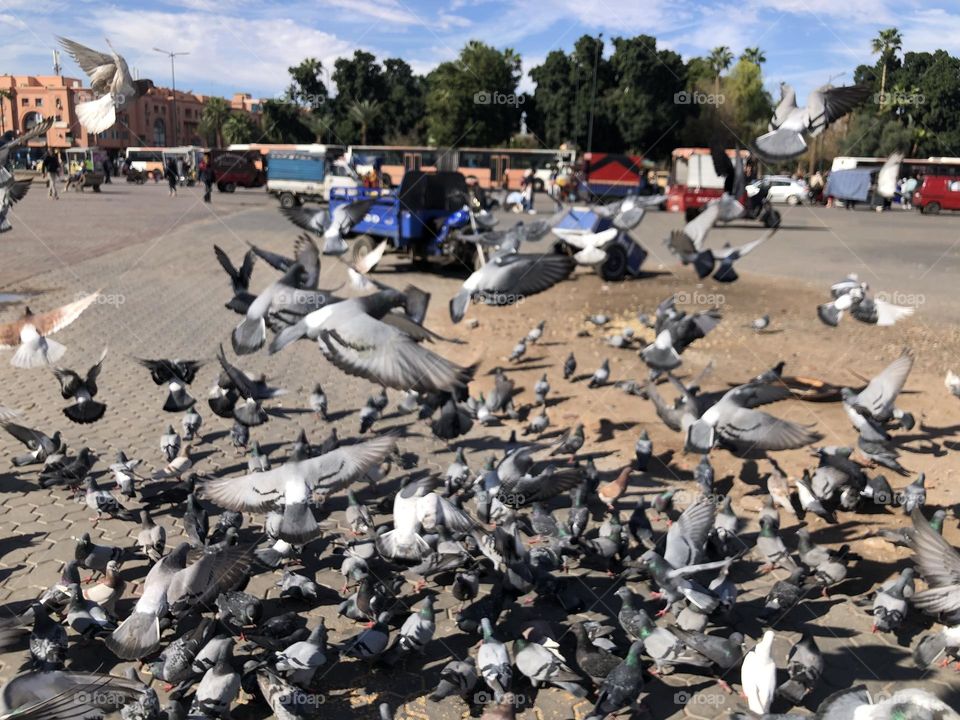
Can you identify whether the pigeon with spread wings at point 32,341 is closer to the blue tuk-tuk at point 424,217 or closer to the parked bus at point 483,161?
the blue tuk-tuk at point 424,217

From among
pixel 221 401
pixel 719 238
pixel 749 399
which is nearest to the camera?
pixel 749 399

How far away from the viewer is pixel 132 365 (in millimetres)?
9906

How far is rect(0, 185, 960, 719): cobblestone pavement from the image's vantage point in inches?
165

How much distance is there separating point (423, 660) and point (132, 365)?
23.9ft

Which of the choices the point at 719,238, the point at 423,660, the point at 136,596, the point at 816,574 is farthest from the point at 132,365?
the point at 719,238

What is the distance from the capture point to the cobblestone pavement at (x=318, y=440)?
13.8 ft

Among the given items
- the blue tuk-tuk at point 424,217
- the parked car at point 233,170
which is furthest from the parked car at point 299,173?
the blue tuk-tuk at point 424,217

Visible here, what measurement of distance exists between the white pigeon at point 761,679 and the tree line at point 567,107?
4448 centimetres

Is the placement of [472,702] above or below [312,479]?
below

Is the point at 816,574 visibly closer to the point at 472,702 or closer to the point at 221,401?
the point at 472,702

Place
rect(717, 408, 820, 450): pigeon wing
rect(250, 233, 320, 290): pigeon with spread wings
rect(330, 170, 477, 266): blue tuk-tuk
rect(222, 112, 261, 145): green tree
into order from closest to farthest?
rect(717, 408, 820, 450): pigeon wing, rect(250, 233, 320, 290): pigeon with spread wings, rect(330, 170, 477, 266): blue tuk-tuk, rect(222, 112, 261, 145): green tree
